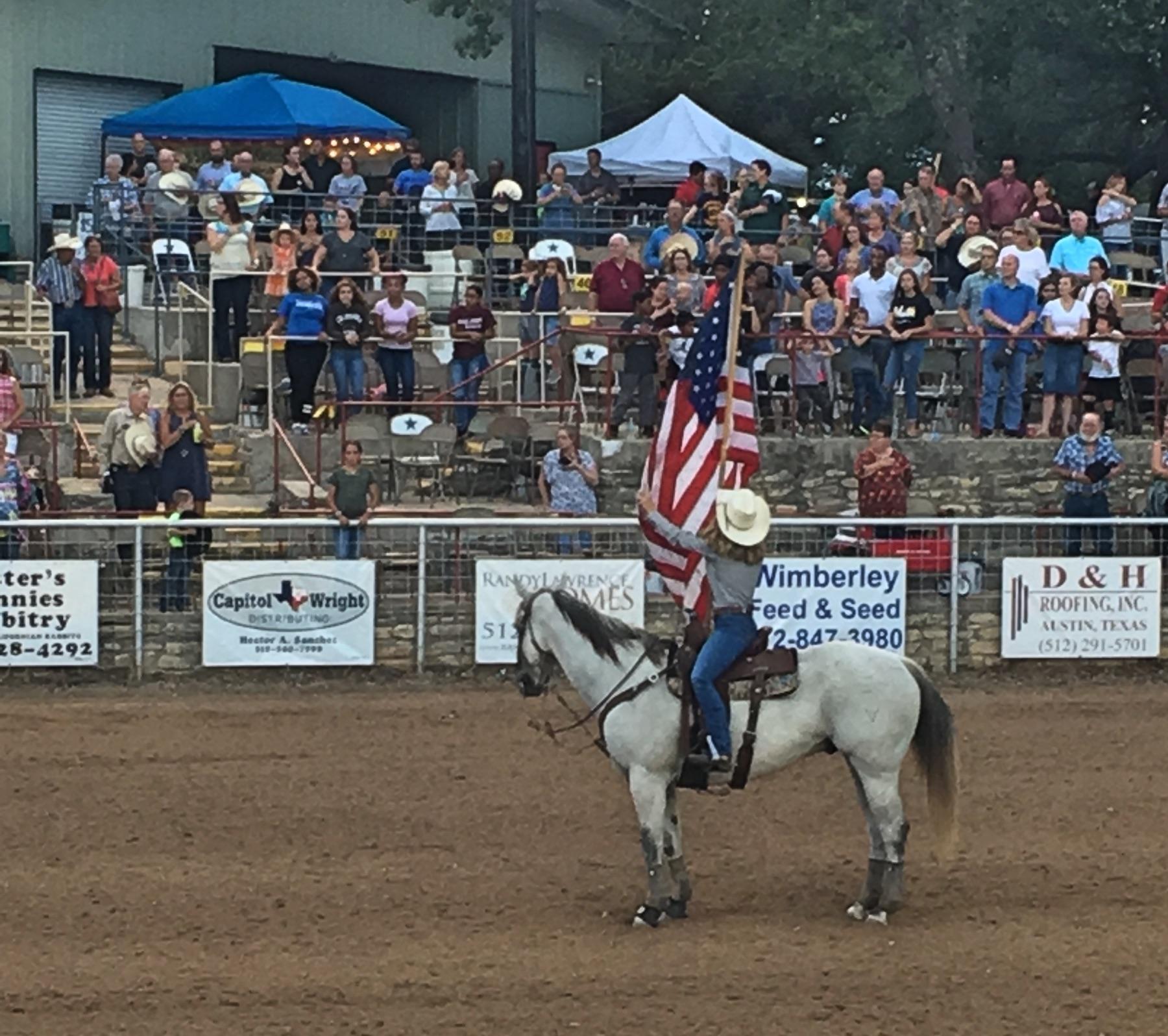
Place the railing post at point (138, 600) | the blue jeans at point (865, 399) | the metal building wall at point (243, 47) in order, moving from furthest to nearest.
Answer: the metal building wall at point (243, 47) → the blue jeans at point (865, 399) → the railing post at point (138, 600)

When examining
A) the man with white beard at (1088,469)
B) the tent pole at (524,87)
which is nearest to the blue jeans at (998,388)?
the man with white beard at (1088,469)

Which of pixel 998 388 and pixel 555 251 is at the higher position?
pixel 555 251

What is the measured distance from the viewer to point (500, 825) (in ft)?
50.6

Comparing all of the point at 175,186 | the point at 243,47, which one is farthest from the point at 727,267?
the point at 243,47

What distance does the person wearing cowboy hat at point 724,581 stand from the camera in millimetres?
12398

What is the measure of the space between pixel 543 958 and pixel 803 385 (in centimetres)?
1381

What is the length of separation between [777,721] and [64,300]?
15.5 metres

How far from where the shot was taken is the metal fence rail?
20.7m

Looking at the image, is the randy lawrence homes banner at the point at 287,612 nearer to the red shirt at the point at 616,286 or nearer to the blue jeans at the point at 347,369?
the blue jeans at the point at 347,369

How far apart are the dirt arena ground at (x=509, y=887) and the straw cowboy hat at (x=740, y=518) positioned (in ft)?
6.76

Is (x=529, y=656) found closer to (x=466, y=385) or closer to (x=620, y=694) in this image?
(x=620, y=694)

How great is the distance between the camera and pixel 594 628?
1292 centimetres

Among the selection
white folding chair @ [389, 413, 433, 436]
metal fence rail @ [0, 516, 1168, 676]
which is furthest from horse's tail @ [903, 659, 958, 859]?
white folding chair @ [389, 413, 433, 436]

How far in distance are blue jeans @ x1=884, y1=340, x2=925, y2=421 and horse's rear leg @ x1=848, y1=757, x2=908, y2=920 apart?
39.3 ft
